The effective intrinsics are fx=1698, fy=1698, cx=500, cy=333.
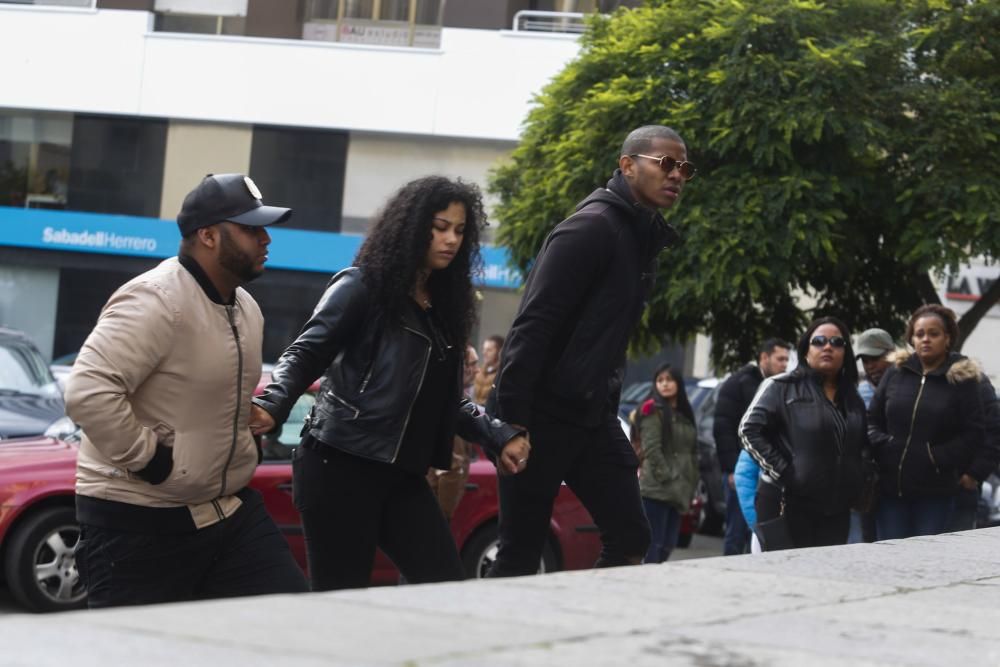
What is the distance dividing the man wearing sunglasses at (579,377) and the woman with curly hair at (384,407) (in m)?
0.19

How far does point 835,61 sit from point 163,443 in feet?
47.1

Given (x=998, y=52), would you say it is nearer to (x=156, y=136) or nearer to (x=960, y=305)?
(x=960, y=305)

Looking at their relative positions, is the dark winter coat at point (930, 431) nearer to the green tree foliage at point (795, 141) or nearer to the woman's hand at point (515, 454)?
the woman's hand at point (515, 454)

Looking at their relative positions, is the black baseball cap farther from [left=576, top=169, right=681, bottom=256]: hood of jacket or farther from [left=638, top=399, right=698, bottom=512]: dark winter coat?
[left=638, top=399, right=698, bottom=512]: dark winter coat

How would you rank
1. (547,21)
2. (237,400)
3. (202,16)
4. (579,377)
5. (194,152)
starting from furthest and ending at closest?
(202,16) → (194,152) → (547,21) → (579,377) → (237,400)

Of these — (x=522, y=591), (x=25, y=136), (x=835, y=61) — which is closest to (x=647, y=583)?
(x=522, y=591)

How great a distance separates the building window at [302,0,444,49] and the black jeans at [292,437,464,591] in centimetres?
2695

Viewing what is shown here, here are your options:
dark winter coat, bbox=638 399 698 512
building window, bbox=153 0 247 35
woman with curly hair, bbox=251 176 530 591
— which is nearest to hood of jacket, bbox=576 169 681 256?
woman with curly hair, bbox=251 176 530 591

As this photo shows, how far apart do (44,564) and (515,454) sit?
4890 millimetres

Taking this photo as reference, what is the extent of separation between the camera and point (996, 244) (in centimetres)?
1802

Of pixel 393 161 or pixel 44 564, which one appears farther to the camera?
pixel 393 161

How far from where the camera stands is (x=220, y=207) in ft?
16.9

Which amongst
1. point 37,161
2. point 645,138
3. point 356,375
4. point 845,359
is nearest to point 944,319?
point 845,359

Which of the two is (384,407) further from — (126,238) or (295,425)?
(126,238)
